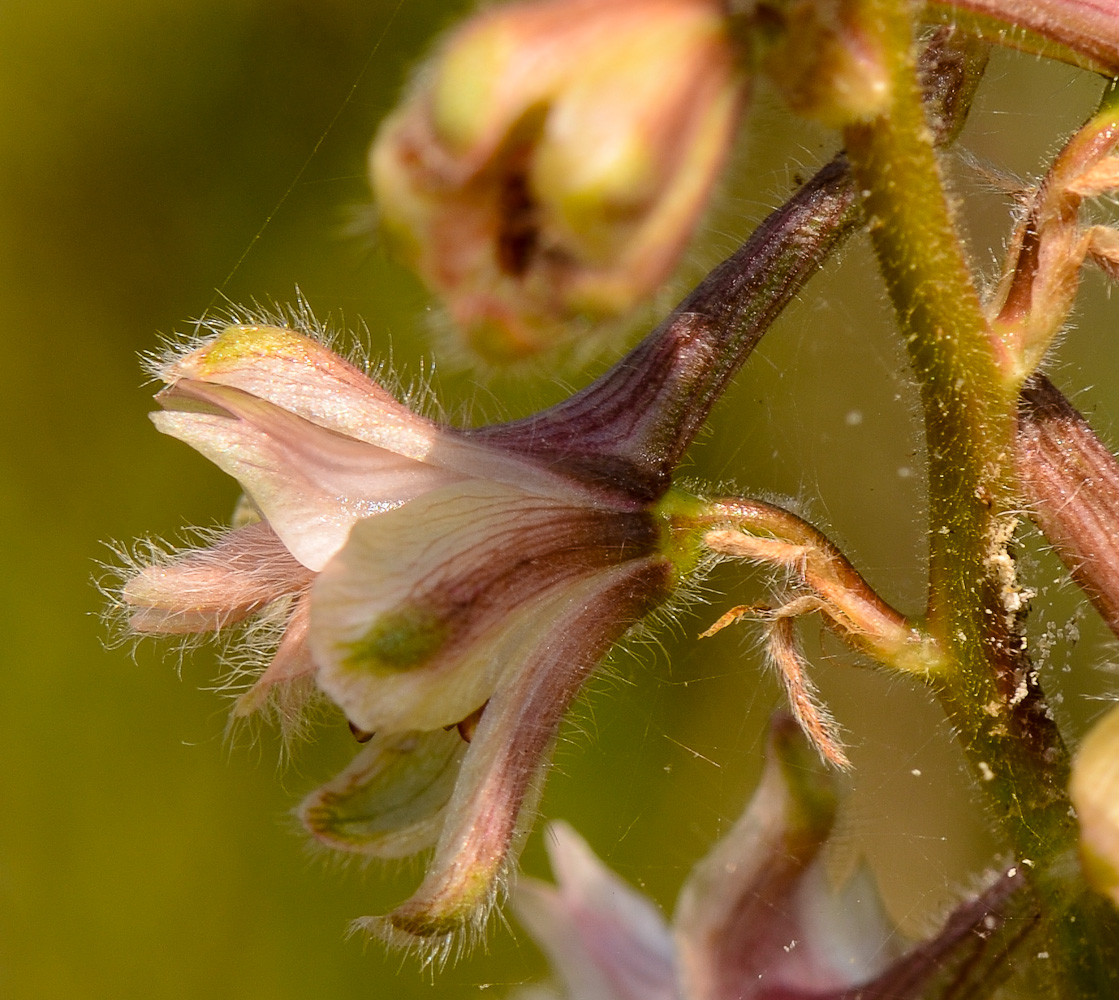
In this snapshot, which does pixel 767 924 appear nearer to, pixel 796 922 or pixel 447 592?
pixel 796 922

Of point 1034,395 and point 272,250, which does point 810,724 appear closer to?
point 1034,395

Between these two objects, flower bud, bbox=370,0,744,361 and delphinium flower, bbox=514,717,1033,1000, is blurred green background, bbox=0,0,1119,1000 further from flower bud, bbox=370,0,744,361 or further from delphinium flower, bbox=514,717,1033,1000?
flower bud, bbox=370,0,744,361

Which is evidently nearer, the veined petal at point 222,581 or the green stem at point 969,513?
→ the green stem at point 969,513

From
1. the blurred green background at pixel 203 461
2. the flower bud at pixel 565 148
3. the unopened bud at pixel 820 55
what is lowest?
the blurred green background at pixel 203 461

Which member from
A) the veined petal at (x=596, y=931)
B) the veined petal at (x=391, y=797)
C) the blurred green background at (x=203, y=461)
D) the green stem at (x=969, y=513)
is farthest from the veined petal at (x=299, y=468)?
the blurred green background at (x=203, y=461)

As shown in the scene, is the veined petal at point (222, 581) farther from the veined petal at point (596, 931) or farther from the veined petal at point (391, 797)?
the veined petal at point (596, 931)

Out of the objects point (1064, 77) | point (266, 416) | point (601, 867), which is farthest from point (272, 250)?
point (266, 416)
